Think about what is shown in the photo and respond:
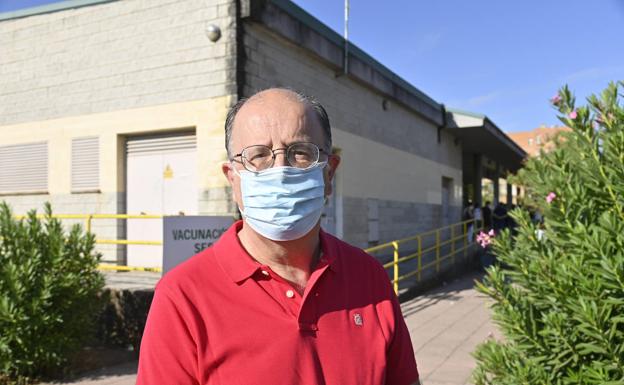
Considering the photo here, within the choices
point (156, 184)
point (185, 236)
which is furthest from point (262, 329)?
point (156, 184)

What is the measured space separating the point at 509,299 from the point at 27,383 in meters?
5.29

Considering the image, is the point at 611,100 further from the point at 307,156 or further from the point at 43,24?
the point at 43,24

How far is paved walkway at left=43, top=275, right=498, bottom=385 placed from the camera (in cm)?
599

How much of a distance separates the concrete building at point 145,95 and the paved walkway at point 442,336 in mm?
2934

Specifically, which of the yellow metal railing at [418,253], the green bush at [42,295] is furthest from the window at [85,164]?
the yellow metal railing at [418,253]

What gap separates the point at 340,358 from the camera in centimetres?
174

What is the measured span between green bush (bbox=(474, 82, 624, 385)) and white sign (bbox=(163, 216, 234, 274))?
12.0 ft

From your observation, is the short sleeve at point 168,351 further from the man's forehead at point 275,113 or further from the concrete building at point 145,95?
the concrete building at point 145,95

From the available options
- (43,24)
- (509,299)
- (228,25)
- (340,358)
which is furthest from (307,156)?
(43,24)

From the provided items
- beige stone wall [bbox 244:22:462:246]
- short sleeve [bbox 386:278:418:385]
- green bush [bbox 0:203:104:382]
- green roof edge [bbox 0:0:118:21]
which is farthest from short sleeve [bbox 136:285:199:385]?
green roof edge [bbox 0:0:118:21]

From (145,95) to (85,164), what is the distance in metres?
1.98

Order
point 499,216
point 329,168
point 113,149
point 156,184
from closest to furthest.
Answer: point 329,168 → point 156,184 → point 113,149 → point 499,216

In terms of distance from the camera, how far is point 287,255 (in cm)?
193

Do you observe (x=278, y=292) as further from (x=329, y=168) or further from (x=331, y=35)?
(x=331, y=35)
